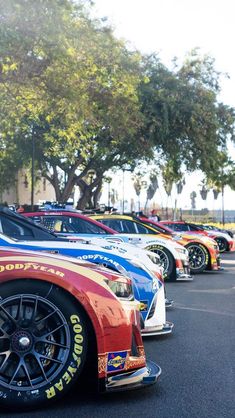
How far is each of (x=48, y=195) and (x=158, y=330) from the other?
171 ft

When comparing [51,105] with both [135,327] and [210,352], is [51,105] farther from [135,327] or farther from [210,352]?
[135,327]

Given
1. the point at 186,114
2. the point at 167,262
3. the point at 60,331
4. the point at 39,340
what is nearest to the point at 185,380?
the point at 60,331

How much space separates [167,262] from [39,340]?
9005 mm

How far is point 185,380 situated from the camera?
202 inches

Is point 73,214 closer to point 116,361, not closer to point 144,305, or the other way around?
point 144,305

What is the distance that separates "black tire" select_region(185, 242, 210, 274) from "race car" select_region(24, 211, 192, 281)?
5.91 feet

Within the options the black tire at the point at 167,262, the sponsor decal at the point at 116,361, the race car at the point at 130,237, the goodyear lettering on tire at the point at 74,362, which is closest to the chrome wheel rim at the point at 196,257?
the race car at the point at 130,237

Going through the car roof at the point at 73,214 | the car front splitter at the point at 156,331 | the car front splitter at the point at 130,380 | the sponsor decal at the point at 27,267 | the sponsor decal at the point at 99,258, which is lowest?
the car front splitter at the point at 156,331

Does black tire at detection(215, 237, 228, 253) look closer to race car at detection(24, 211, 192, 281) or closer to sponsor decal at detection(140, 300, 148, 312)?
race car at detection(24, 211, 192, 281)

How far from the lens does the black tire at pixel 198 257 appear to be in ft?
51.0

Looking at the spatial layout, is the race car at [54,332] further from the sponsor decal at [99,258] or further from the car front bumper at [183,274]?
the car front bumper at [183,274]

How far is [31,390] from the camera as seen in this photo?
4.09 m

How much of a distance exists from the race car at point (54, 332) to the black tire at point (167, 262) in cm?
867

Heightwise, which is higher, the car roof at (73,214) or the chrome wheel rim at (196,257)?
the car roof at (73,214)
